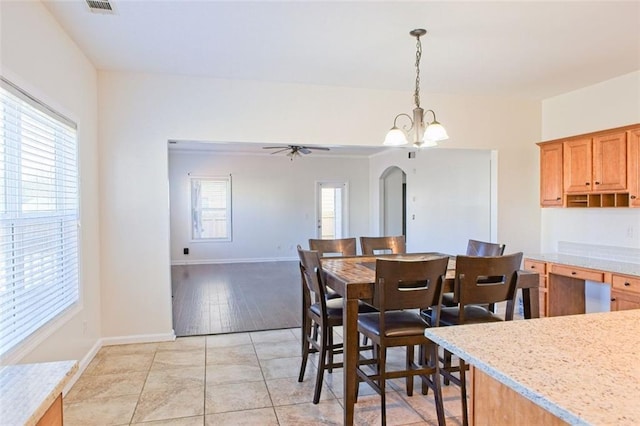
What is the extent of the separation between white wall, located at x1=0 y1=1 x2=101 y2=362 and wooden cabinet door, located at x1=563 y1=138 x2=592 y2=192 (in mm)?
4735

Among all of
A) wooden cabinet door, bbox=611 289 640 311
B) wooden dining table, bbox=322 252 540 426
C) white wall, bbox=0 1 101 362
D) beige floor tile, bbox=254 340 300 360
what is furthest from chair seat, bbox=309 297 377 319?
wooden cabinet door, bbox=611 289 640 311

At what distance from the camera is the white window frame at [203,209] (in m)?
9.27

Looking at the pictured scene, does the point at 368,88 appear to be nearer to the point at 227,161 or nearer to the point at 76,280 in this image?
the point at 76,280

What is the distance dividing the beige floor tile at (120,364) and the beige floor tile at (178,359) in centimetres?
7

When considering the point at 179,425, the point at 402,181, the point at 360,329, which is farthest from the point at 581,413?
the point at 402,181

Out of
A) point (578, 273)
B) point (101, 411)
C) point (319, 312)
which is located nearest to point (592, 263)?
point (578, 273)

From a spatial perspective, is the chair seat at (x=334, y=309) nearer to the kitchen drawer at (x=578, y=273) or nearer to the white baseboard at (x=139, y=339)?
the white baseboard at (x=139, y=339)

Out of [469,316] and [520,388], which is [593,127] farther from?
[520,388]

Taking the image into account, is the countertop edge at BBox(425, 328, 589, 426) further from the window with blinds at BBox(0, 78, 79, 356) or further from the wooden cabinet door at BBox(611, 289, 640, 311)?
the wooden cabinet door at BBox(611, 289, 640, 311)

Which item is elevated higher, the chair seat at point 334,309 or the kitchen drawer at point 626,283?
the kitchen drawer at point 626,283

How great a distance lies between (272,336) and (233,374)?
0.98 meters

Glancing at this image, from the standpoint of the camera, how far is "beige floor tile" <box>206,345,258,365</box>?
358 cm

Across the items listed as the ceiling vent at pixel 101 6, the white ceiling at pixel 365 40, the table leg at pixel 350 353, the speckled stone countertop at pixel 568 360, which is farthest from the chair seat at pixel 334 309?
the ceiling vent at pixel 101 6

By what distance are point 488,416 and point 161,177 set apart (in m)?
3.63
